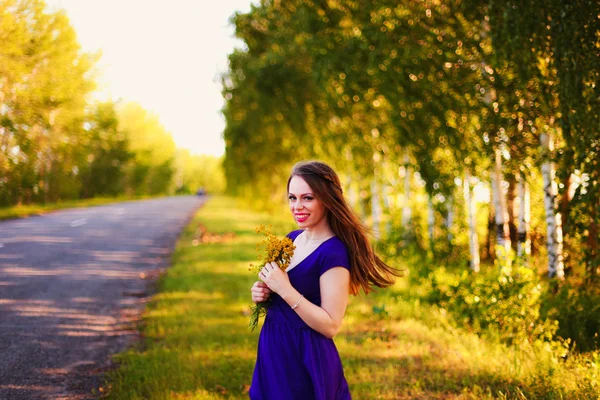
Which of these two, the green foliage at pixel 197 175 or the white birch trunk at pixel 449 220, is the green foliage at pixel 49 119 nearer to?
the white birch trunk at pixel 449 220

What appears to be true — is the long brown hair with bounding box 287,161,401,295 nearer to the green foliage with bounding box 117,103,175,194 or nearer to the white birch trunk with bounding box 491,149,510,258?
the white birch trunk with bounding box 491,149,510,258

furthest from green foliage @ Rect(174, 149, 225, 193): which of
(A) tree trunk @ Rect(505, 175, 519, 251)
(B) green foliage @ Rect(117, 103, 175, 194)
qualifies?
(A) tree trunk @ Rect(505, 175, 519, 251)

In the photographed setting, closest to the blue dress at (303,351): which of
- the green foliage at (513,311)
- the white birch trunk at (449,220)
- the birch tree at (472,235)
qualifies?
the green foliage at (513,311)

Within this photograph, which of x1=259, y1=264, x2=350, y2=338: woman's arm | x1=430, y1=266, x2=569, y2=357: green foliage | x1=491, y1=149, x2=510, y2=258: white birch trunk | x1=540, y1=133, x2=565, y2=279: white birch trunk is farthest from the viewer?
x1=491, y1=149, x2=510, y2=258: white birch trunk

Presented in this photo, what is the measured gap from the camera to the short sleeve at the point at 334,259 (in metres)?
2.52

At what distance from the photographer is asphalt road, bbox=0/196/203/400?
4.86 m

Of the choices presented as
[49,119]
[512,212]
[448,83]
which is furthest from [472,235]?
[49,119]

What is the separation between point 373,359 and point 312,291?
313 centimetres

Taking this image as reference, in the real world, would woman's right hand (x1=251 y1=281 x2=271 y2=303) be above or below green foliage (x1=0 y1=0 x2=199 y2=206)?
below

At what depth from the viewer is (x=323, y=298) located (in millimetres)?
2498

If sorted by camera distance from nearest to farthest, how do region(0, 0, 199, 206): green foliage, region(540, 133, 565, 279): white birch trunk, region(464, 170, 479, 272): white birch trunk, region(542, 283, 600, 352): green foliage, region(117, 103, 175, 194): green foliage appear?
region(542, 283, 600, 352): green foliage < region(540, 133, 565, 279): white birch trunk < region(464, 170, 479, 272): white birch trunk < region(0, 0, 199, 206): green foliage < region(117, 103, 175, 194): green foliage

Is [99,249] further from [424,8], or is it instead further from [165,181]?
[165,181]

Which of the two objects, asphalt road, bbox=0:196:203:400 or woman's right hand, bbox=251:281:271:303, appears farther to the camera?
asphalt road, bbox=0:196:203:400

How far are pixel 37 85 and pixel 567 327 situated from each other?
22.9 metres
